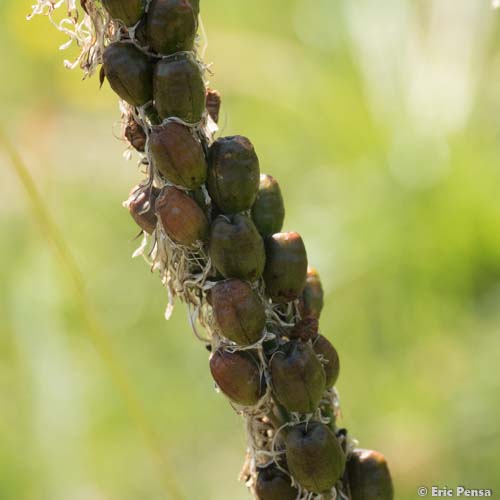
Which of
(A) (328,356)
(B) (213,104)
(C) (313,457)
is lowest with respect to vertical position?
(C) (313,457)

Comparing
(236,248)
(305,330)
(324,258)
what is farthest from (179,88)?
(324,258)

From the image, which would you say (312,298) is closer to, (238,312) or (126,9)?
(238,312)

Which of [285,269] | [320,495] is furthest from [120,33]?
[320,495]

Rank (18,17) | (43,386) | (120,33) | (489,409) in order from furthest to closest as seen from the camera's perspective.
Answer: (18,17), (43,386), (489,409), (120,33)

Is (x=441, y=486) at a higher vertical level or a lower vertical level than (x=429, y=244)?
lower

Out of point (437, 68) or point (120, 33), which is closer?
point (120, 33)

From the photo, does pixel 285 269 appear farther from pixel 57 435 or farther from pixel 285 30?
pixel 285 30

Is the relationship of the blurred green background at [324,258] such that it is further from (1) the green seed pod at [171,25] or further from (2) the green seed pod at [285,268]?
(1) the green seed pod at [171,25]

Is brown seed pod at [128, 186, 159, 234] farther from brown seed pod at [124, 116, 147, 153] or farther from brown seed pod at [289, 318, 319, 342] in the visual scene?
brown seed pod at [289, 318, 319, 342]
